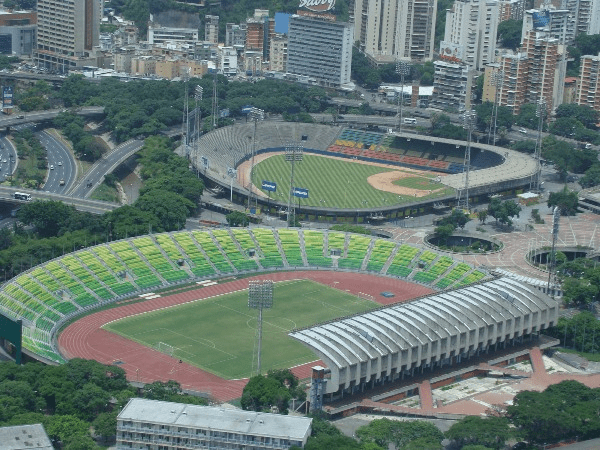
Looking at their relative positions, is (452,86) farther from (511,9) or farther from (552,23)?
(511,9)

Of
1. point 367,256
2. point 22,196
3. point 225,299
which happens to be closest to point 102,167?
point 22,196

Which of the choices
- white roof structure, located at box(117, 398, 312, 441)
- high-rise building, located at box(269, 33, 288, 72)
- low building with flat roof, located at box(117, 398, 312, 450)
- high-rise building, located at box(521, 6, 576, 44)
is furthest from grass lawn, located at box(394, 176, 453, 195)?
low building with flat roof, located at box(117, 398, 312, 450)

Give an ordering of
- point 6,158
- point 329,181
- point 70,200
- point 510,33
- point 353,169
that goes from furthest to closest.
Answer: point 510,33 → point 353,169 → point 6,158 → point 329,181 → point 70,200

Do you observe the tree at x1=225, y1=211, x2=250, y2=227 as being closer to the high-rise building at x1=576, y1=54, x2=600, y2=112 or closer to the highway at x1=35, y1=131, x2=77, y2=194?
the highway at x1=35, y1=131, x2=77, y2=194

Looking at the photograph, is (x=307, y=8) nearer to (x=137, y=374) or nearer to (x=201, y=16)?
(x=201, y=16)

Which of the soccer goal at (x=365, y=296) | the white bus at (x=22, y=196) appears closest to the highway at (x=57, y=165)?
the white bus at (x=22, y=196)

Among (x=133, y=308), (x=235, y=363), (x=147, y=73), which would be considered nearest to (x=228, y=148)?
(x=147, y=73)
